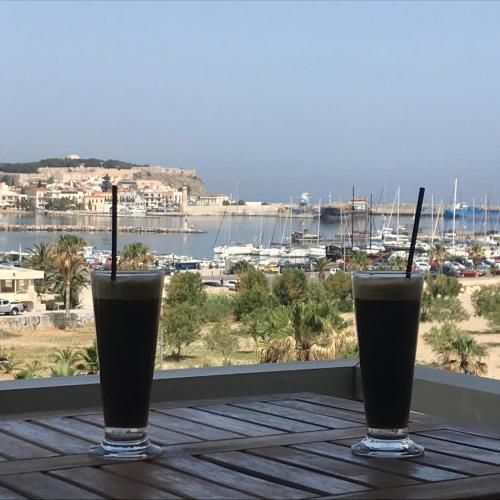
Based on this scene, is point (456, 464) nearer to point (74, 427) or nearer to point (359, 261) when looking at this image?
point (74, 427)

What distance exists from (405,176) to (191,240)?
13.6 m

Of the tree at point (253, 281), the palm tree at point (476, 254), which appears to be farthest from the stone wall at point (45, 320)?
the palm tree at point (476, 254)

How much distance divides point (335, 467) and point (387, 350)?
142mm

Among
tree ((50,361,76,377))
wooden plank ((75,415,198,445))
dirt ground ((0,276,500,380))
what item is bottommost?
dirt ground ((0,276,500,380))

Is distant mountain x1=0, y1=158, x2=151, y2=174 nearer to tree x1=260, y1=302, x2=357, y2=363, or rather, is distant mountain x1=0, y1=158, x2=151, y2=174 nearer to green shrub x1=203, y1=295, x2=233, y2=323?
green shrub x1=203, y1=295, x2=233, y2=323

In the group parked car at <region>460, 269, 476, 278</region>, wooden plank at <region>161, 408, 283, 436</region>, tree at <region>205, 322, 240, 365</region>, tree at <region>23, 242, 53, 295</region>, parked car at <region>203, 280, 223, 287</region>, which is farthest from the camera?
parked car at <region>460, 269, 476, 278</region>

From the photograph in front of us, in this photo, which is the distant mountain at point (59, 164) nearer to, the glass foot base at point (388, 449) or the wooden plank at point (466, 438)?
the wooden plank at point (466, 438)

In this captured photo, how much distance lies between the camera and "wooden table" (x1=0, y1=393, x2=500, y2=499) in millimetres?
890

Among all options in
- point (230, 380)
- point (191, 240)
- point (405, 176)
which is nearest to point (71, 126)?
point (191, 240)

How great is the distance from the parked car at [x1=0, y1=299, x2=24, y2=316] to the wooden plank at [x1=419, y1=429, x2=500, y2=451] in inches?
1066

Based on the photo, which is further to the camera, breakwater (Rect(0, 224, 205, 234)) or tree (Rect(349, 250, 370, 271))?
breakwater (Rect(0, 224, 205, 234))

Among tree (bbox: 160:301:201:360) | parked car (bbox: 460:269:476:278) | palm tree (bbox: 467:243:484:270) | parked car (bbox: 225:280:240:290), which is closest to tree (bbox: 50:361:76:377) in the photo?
tree (bbox: 160:301:201:360)

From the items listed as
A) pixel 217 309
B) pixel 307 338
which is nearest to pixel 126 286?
pixel 307 338

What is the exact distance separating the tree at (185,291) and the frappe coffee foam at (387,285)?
82.7 feet
